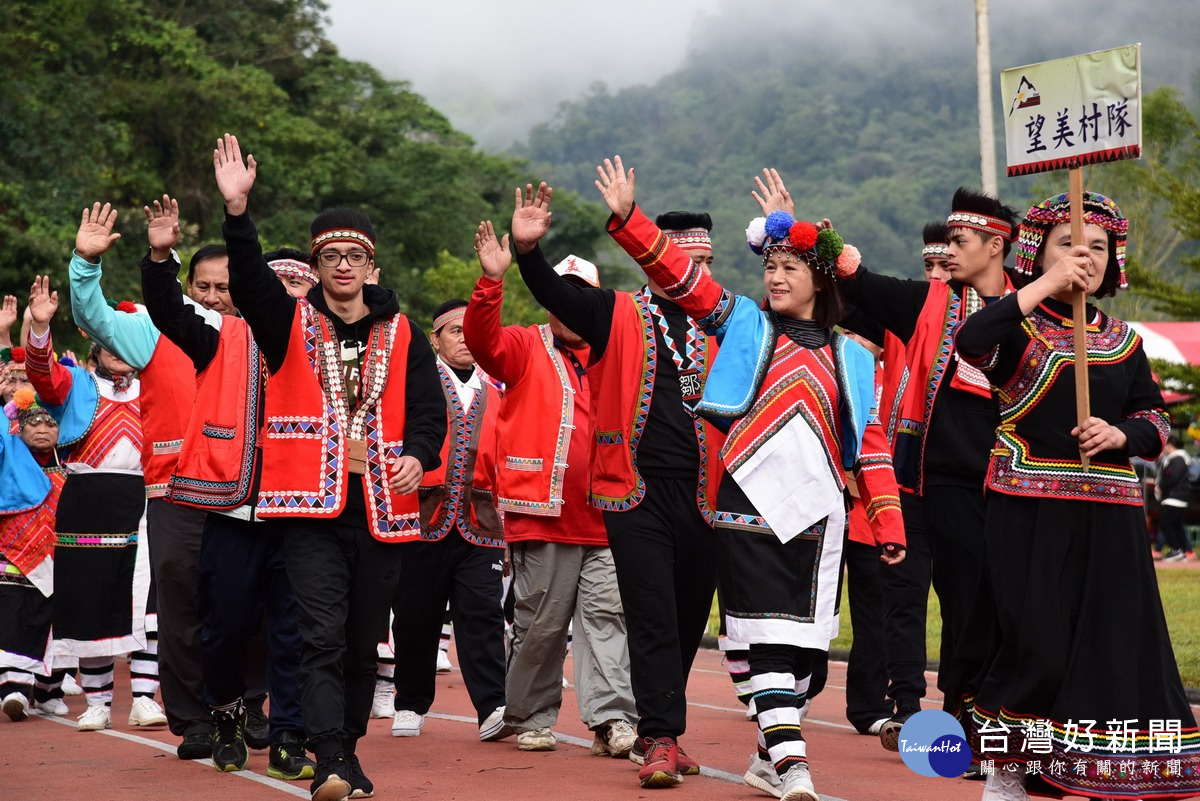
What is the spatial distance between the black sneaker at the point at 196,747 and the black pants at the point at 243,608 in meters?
0.43

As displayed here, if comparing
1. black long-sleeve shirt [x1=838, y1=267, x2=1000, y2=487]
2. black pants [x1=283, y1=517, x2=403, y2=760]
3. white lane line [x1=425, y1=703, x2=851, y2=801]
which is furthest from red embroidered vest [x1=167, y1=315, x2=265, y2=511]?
black long-sleeve shirt [x1=838, y1=267, x2=1000, y2=487]

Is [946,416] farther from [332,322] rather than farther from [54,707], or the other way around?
[54,707]

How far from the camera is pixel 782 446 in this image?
635cm

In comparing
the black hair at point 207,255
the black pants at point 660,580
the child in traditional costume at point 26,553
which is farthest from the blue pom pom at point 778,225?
the child in traditional costume at point 26,553

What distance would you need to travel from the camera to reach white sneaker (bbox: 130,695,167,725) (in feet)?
Result: 29.8

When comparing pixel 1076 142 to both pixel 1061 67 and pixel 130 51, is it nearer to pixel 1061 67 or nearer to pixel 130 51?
A: pixel 1061 67

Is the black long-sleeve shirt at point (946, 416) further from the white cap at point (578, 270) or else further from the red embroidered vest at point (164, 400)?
the red embroidered vest at point (164, 400)

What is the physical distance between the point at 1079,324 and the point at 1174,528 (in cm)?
2101

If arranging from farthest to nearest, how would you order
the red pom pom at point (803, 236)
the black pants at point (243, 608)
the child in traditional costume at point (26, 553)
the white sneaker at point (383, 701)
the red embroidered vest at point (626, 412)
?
1. the child in traditional costume at point (26, 553)
2. the white sneaker at point (383, 701)
3. the black pants at point (243, 608)
4. the red embroidered vest at point (626, 412)
5. the red pom pom at point (803, 236)

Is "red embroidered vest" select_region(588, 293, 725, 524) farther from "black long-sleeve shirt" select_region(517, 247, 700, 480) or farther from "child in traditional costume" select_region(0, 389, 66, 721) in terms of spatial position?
"child in traditional costume" select_region(0, 389, 66, 721)

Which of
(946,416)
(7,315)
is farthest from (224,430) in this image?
(946,416)

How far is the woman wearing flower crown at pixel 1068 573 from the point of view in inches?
217

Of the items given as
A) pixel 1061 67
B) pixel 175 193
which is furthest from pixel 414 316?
pixel 1061 67

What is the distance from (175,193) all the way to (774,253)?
107 feet
